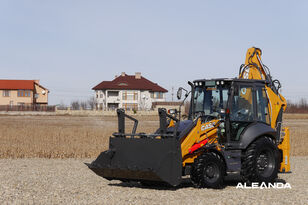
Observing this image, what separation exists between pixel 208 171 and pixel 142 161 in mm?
1551

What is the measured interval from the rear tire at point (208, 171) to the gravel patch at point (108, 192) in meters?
0.19

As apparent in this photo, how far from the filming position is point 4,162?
17.4 m

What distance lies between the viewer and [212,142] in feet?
38.4

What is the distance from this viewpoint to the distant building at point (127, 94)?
3684 inches

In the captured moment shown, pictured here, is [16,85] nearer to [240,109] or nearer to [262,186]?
[240,109]

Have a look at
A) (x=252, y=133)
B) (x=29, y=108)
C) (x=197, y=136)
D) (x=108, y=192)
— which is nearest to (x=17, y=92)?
(x=29, y=108)

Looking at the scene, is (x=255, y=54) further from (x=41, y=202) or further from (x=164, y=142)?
(x=41, y=202)

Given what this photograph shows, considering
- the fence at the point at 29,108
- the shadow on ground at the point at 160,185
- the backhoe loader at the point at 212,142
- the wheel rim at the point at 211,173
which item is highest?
the fence at the point at 29,108

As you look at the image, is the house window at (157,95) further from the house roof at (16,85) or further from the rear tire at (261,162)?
the rear tire at (261,162)

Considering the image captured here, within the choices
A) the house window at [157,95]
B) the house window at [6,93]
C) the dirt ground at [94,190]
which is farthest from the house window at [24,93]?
the dirt ground at [94,190]

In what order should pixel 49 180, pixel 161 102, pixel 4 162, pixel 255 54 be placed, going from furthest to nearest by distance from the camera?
pixel 161 102
pixel 4 162
pixel 255 54
pixel 49 180

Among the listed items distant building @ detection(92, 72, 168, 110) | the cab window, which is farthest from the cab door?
distant building @ detection(92, 72, 168, 110)

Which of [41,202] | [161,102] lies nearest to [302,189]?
[41,202]

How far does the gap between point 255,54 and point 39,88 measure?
3339 inches
